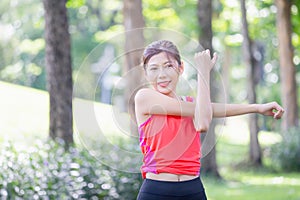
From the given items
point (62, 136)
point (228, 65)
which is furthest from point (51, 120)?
point (228, 65)

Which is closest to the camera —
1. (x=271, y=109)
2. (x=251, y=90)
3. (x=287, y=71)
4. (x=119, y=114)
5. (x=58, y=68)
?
(x=271, y=109)

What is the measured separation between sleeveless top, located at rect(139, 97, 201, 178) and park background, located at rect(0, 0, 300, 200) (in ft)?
0.93

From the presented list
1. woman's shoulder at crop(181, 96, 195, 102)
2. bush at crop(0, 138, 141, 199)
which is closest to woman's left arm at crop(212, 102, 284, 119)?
woman's shoulder at crop(181, 96, 195, 102)

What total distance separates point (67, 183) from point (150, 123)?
3.83 meters

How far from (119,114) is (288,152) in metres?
16.2

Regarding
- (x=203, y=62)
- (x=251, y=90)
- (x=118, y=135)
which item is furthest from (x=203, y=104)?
(x=251, y=90)

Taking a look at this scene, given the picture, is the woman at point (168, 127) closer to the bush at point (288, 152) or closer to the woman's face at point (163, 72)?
the woman's face at point (163, 72)

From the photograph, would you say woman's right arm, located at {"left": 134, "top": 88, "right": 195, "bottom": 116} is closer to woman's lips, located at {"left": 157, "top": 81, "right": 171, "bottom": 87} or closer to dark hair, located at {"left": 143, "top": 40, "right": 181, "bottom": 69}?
woman's lips, located at {"left": 157, "top": 81, "right": 171, "bottom": 87}

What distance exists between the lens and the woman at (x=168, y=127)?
3.54 metres

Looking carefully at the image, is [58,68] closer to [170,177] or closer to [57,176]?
[57,176]

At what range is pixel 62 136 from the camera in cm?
932

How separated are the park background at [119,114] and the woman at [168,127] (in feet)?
0.81

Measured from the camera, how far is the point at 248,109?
370 centimetres

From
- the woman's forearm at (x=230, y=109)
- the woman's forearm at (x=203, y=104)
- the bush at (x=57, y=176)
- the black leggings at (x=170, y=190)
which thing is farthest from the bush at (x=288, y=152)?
the woman's forearm at (x=203, y=104)
